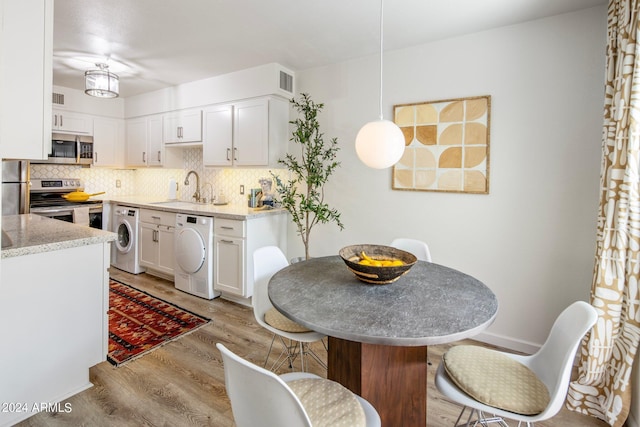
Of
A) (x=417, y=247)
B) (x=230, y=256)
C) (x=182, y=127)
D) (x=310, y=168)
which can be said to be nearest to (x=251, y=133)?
(x=310, y=168)

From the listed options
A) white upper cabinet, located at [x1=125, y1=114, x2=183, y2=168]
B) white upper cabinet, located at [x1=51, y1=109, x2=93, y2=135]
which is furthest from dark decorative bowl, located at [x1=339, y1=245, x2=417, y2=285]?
white upper cabinet, located at [x1=51, y1=109, x2=93, y2=135]

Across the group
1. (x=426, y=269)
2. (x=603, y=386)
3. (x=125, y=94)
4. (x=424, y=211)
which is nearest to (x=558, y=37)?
(x=424, y=211)

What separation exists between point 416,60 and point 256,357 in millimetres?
2928

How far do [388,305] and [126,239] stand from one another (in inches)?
169

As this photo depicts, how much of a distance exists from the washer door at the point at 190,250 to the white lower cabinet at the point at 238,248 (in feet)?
0.59

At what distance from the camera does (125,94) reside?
16.2ft

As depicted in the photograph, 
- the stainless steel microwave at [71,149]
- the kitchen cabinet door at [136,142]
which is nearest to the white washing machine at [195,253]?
the kitchen cabinet door at [136,142]

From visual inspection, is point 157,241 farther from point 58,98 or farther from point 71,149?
point 58,98

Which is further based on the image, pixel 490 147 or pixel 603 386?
pixel 490 147

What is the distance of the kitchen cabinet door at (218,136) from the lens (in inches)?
155

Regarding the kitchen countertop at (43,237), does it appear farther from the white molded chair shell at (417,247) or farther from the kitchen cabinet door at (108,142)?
the kitchen cabinet door at (108,142)

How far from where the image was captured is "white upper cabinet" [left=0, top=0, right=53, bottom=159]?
1679 millimetres

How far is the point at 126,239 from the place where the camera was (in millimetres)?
4559

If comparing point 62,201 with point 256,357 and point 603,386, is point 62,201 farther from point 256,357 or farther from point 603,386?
point 603,386
